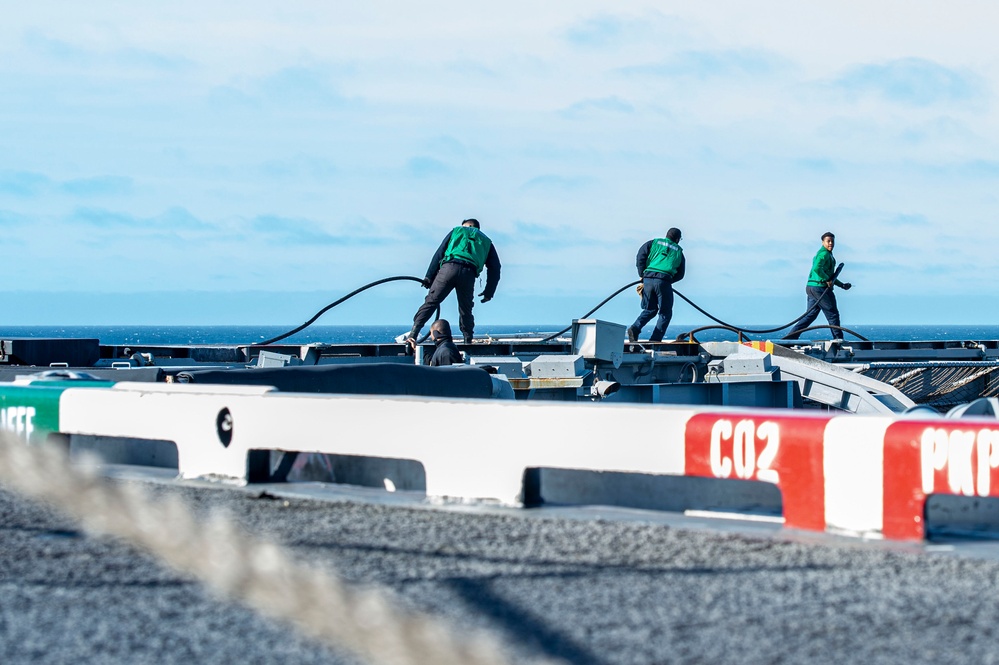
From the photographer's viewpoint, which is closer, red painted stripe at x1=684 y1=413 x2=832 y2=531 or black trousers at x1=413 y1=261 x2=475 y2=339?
red painted stripe at x1=684 y1=413 x2=832 y2=531

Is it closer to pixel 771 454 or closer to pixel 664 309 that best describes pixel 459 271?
pixel 664 309

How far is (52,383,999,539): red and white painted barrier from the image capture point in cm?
443

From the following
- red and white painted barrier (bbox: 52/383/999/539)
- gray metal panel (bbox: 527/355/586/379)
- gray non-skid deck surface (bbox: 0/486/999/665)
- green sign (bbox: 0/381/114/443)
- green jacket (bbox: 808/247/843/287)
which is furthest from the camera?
green jacket (bbox: 808/247/843/287)

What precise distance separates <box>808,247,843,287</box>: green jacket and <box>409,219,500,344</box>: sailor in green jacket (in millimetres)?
7146

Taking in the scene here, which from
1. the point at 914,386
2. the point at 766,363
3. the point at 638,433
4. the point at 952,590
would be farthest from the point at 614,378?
the point at 952,590

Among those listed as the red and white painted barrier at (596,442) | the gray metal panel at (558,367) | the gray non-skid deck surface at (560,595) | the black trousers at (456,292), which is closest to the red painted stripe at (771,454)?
the red and white painted barrier at (596,442)

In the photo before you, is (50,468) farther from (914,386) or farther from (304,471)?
(914,386)

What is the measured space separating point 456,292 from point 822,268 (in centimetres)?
771

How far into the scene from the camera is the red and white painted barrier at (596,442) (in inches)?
174

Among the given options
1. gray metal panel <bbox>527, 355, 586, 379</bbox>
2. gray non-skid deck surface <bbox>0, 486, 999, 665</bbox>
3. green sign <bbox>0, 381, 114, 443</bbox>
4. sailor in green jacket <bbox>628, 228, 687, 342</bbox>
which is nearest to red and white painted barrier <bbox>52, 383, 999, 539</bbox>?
gray non-skid deck surface <bbox>0, 486, 999, 665</bbox>

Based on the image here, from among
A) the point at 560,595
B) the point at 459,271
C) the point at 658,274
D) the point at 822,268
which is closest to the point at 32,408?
the point at 560,595

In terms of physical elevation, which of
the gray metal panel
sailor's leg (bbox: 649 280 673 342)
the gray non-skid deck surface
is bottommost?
the gray non-skid deck surface

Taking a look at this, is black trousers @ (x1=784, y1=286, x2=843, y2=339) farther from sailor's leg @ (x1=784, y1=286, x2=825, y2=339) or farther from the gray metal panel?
the gray metal panel

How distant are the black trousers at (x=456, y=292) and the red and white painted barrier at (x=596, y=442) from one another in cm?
886
